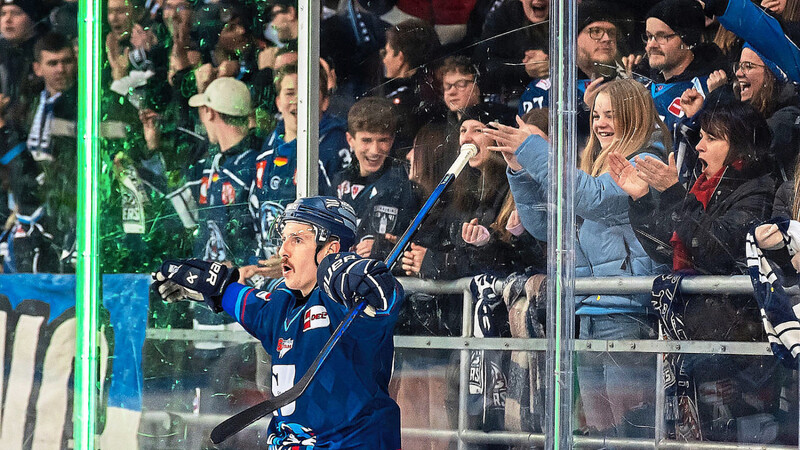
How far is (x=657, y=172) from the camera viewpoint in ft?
11.3

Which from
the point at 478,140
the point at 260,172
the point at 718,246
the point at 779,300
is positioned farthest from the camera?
the point at 260,172

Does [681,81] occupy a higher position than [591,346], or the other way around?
[681,81]

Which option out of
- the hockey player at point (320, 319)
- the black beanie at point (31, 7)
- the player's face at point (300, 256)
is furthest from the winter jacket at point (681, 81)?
the black beanie at point (31, 7)

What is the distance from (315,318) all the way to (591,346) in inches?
32.9

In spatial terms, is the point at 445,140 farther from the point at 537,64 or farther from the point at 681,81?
the point at 681,81

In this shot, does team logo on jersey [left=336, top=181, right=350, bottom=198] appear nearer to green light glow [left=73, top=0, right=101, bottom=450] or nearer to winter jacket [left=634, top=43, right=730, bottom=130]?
green light glow [left=73, top=0, right=101, bottom=450]

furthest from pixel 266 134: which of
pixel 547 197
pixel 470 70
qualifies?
pixel 547 197

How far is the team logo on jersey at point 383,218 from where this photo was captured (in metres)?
3.88

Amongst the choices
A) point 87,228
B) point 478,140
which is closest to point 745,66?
point 478,140

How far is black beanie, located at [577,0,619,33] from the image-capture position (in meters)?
3.47

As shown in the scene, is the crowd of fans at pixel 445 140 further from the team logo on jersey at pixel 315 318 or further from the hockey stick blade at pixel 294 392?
the hockey stick blade at pixel 294 392

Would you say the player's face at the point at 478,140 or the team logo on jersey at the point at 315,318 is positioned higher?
the player's face at the point at 478,140

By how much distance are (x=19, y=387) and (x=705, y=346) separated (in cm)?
235

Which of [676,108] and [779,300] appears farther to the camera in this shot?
[676,108]
